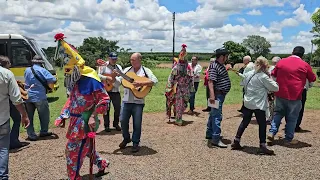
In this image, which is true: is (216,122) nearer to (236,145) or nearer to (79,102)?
(236,145)

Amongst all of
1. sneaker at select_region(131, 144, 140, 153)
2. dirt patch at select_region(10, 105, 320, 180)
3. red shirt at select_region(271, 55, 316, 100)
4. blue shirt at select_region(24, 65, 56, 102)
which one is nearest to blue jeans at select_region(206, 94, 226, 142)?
dirt patch at select_region(10, 105, 320, 180)

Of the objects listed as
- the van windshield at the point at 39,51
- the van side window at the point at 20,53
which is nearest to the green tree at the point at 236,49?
the van windshield at the point at 39,51

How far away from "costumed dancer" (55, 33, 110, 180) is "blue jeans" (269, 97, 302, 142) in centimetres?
381

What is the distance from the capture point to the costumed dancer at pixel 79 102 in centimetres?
395

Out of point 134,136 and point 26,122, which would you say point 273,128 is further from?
point 26,122

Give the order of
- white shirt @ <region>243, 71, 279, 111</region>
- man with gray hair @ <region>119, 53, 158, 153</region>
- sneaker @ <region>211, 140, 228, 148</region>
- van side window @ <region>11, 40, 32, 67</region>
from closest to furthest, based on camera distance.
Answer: white shirt @ <region>243, 71, 279, 111</region>
man with gray hair @ <region>119, 53, 158, 153</region>
sneaker @ <region>211, 140, 228, 148</region>
van side window @ <region>11, 40, 32, 67</region>

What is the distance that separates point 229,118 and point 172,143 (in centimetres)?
319

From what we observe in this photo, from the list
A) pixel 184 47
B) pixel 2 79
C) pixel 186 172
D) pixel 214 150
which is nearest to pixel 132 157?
pixel 186 172

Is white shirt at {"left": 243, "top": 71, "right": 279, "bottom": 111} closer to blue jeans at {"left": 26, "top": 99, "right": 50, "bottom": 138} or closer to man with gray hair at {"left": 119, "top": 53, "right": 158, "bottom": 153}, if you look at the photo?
man with gray hair at {"left": 119, "top": 53, "right": 158, "bottom": 153}

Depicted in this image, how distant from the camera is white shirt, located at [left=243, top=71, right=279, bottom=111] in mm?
5672

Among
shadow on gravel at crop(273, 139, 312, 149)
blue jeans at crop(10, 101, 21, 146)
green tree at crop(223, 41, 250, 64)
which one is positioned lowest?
shadow on gravel at crop(273, 139, 312, 149)

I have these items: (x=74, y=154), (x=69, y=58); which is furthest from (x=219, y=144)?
(x=69, y=58)

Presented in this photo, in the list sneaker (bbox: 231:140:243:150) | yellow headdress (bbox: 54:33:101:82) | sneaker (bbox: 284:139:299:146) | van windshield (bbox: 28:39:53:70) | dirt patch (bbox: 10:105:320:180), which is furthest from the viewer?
van windshield (bbox: 28:39:53:70)

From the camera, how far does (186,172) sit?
16.2 ft
